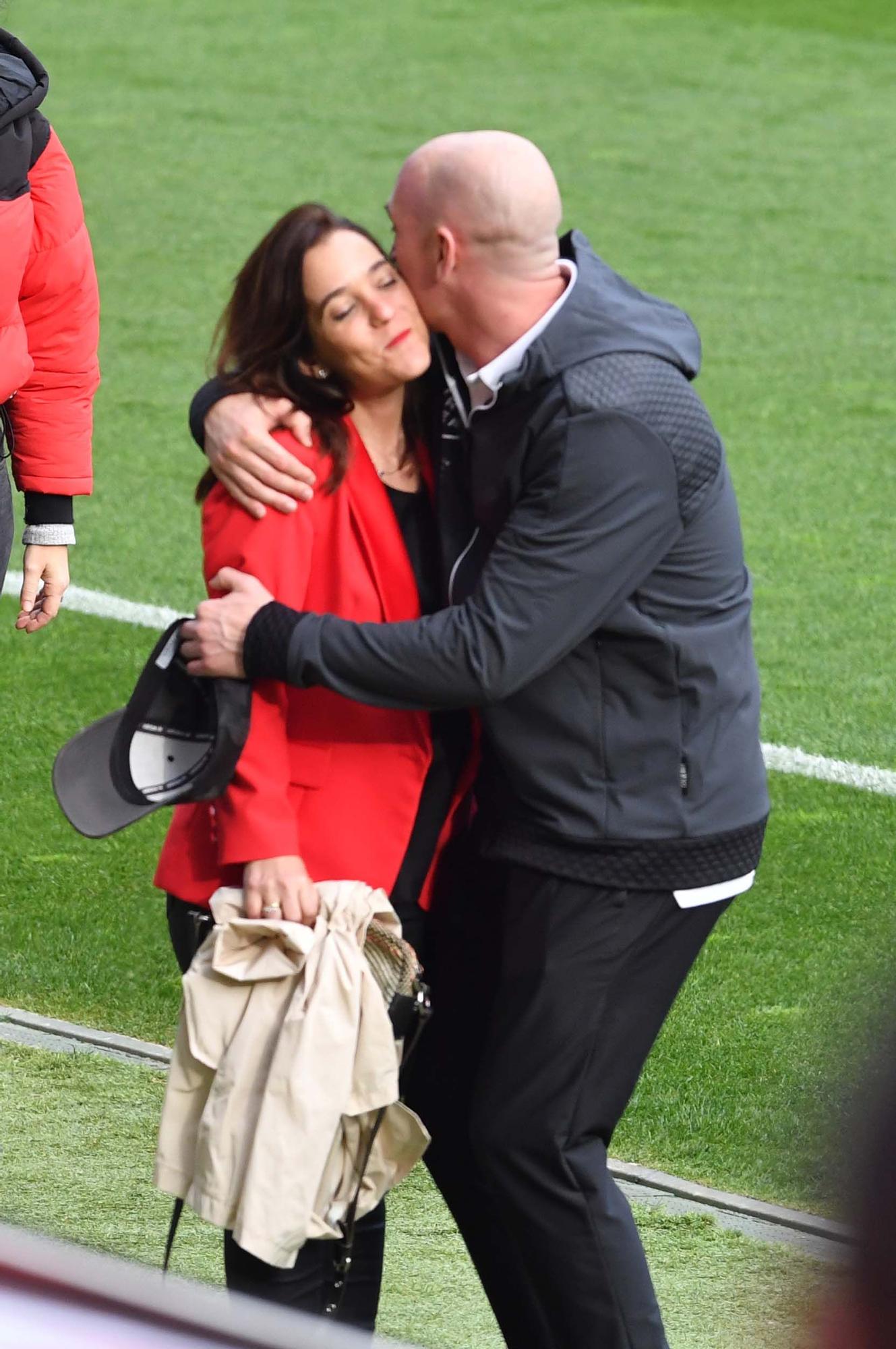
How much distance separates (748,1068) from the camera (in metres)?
4.25

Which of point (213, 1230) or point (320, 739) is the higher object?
point (320, 739)

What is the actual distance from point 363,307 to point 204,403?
→ 0.27 m

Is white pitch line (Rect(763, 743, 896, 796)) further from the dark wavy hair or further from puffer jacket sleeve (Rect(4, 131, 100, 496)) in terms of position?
the dark wavy hair

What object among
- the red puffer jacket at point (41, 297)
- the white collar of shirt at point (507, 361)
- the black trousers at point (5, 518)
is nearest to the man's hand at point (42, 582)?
the red puffer jacket at point (41, 297)

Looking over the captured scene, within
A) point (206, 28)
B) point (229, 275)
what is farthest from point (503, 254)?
point (206, 28)

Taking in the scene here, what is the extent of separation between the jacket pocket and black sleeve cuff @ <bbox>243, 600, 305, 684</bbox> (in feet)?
0.66

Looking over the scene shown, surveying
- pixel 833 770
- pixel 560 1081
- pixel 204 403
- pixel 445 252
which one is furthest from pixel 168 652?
pixel 833 770

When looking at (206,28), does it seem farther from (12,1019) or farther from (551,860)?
(551,860)

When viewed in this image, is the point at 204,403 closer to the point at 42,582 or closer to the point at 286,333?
the point at 286,333

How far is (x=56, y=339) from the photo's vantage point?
3.42m

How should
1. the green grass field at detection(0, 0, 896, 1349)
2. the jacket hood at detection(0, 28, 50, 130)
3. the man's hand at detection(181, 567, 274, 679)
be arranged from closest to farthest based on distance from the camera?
the man's hand at detection(181, 567, 274, 679), the jacket hood at detection(0, 28, 50, 130), the green grass field at detection(0, 0, 896, 1349)

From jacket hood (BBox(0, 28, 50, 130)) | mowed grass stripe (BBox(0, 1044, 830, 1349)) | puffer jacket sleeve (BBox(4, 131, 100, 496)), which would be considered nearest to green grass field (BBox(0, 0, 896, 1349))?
mowed grass stripe (BBox(0, 1044, 830, 1349))

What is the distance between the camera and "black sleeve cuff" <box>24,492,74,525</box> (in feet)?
11.5

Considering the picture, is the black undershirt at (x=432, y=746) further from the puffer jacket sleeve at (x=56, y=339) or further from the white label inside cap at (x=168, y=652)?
the puffer jacket sleeve at (x=56, y=339)
